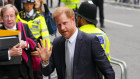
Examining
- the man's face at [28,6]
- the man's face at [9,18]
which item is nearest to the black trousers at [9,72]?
the man's face at [9,18]

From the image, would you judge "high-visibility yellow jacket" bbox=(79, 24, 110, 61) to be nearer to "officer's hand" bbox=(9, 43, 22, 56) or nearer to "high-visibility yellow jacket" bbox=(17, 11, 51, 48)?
"officer's hand" bbox=(9, 43, 22, 56)

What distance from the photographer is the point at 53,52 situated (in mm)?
3424

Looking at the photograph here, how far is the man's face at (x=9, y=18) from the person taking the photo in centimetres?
414

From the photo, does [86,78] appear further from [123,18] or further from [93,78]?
[123,18]

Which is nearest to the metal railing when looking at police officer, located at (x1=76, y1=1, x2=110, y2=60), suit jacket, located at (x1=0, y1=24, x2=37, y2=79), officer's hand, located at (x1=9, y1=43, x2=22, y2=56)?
police officer, located at (x1=76, y1=1, x2=110, y2=60)

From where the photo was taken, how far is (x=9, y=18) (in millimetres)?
4137

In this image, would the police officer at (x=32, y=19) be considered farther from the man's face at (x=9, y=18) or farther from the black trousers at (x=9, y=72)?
the black trousers at (x=9, y=72)

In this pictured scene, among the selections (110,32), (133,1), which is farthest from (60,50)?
(133,1)

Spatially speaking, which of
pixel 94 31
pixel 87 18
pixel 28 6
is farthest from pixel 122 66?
pixel 28 6

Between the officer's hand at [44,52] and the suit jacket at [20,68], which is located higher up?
the officer's hand at [44,52]

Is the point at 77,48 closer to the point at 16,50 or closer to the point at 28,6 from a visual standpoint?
the point at 16,50

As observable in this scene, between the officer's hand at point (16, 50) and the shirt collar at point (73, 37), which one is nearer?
the shirt collar at point (73, 37)

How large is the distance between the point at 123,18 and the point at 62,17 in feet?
44.5

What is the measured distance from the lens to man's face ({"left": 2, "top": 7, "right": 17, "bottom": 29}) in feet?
13.6
